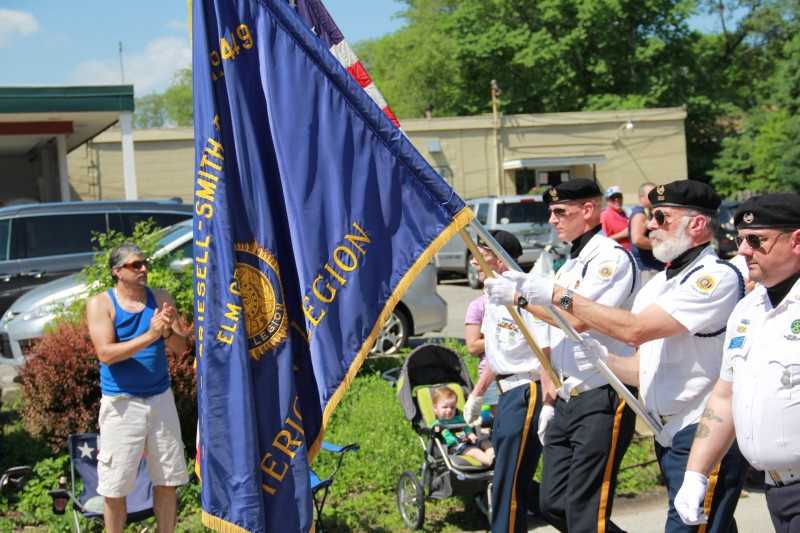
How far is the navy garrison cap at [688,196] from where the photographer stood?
4.29m

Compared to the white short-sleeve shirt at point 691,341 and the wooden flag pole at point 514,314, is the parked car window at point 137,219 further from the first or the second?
the white short-sleeve shirt at point 691,341

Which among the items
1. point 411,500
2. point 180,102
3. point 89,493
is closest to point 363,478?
point 411,500

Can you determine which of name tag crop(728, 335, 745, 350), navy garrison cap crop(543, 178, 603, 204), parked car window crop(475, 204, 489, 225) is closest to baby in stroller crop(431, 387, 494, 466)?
navy garrison cap crop(543, 178, 603, 204)

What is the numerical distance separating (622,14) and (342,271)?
43092mm

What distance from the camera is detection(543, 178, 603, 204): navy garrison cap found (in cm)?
504

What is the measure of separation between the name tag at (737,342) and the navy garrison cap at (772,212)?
16.9 inches

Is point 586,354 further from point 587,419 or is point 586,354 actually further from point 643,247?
point 643,247

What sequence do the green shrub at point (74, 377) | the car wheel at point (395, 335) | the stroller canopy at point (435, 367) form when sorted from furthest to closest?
the car wheel at point (395, 335), the green shrub at point (74, 377), the stroller canopy at point (435, 367)

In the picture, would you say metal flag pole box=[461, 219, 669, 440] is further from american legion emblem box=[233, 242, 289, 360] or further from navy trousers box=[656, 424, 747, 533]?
american legion emblem box=[233, 242, 289, 360]

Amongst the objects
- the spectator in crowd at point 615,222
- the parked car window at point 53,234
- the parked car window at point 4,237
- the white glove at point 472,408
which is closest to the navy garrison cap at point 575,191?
the white glove at point 472,408

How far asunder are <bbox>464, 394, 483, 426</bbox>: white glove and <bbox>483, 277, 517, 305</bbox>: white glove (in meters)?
2.51

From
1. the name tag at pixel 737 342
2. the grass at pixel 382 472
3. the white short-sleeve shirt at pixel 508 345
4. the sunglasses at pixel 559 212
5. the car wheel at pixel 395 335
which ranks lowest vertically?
the grass at pixel 382 472

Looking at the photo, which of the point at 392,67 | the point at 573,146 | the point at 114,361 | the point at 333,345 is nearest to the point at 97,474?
the point at 114,361

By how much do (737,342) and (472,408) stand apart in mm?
3105
